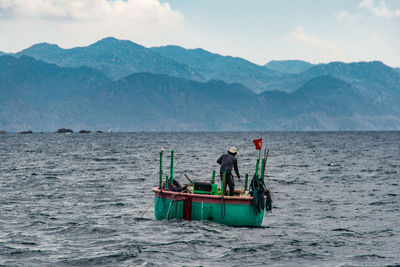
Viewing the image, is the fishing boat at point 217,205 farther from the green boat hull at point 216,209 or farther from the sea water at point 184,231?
the sea water at point 184,231

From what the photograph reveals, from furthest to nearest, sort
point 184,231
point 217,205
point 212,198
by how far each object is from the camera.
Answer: point 217,205
point 212,198
point 184,231

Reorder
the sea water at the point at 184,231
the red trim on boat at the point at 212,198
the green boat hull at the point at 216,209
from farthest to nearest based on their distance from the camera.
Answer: the green boat hull at the point at 216,209 < the red trim on boat at the point at 212,198 < the sea water at the point at 184,231

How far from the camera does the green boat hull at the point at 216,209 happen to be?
734 inches

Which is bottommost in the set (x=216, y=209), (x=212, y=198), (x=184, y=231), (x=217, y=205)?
(x=184, y=231)

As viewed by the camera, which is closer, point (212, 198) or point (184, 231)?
point (184, 231)

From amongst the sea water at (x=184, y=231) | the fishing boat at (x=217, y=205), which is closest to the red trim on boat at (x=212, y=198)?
the fishing boat at (x=217, y=205)

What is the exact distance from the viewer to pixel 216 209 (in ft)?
61.5

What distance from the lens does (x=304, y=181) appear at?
37.2m

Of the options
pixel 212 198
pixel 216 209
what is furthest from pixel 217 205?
pixel 212 198

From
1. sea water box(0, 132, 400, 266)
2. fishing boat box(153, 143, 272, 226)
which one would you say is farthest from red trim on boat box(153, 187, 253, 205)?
sea water box(0, 132, 400, 266)

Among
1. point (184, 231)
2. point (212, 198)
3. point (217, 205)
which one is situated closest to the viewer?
point (184, 231)

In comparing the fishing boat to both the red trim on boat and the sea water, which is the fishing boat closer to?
the red trim on boat

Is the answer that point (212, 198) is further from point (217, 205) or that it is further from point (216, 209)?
point (216, 209)

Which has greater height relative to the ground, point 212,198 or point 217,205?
point 212,198
